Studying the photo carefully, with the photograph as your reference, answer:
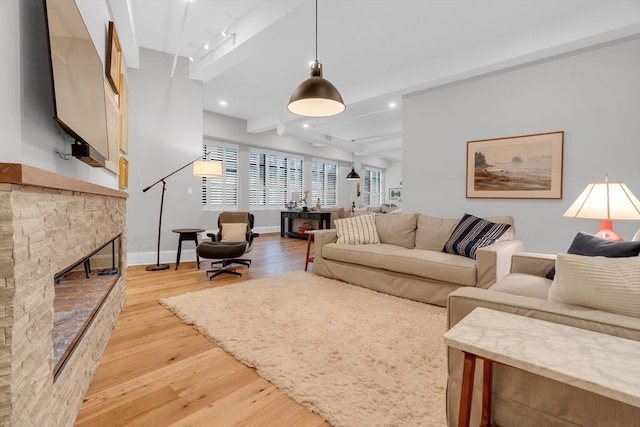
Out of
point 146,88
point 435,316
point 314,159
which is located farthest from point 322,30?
point 314,159

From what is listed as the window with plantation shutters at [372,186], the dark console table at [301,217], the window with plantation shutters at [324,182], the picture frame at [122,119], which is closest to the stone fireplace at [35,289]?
the picture frame at [122,119]

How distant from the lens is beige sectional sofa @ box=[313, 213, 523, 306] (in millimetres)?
2604

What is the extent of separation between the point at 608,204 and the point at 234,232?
13.4 ft

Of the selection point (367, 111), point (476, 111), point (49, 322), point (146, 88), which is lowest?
point (49, 322)

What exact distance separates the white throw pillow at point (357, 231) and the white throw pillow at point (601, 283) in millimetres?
2609

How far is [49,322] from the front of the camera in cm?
103

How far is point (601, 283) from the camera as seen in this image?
1.05 metres

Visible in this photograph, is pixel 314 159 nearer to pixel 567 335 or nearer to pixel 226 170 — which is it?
Answer: pixel 226 170

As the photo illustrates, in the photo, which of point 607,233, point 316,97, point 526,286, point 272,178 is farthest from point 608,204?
point 272,178

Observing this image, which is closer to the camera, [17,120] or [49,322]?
[49,322]

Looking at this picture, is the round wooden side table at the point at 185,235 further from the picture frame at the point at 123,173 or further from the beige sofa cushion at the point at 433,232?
the beige sofa cushion at the point at 433,232

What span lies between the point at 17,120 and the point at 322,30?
11.2 ft

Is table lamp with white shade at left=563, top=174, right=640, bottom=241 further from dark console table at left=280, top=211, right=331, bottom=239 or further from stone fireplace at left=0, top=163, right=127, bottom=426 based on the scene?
dark console table at left=280, top=211, right=331, bottom=239

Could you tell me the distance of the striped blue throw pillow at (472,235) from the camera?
289cm
